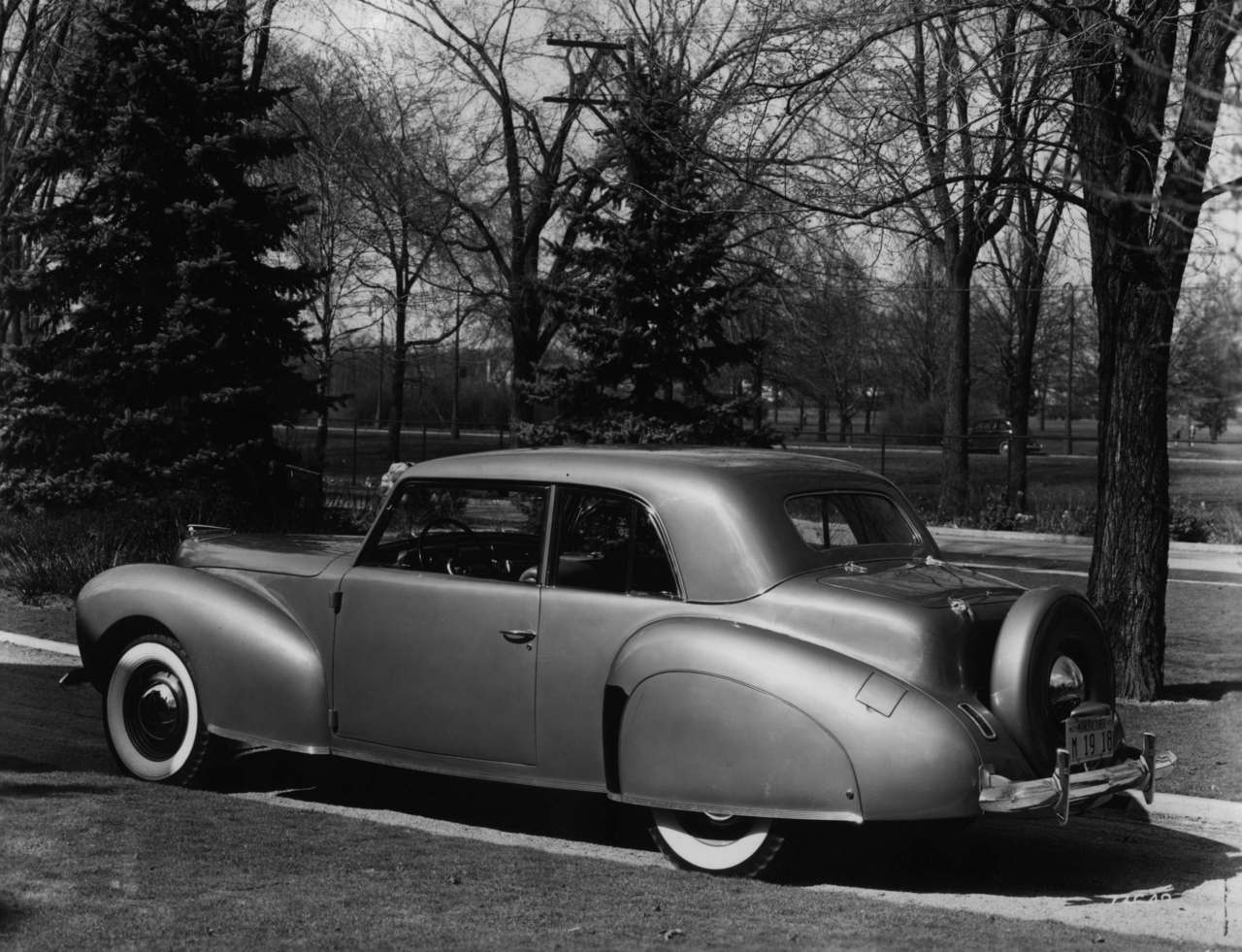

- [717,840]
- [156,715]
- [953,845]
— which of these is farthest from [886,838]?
[156,715]

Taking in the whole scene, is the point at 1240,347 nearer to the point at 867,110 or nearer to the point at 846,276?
the point at 867,110

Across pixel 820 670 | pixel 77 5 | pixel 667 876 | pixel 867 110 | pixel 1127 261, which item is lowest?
pixel 667 876

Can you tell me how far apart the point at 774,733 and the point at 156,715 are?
10.7 ft

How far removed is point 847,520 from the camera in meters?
6.39

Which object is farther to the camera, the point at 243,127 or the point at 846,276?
the point at 846,276

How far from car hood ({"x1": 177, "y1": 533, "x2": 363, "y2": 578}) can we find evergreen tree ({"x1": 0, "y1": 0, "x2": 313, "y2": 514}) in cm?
950

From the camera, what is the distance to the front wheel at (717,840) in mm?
5469

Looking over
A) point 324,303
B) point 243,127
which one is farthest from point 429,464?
point 324,303

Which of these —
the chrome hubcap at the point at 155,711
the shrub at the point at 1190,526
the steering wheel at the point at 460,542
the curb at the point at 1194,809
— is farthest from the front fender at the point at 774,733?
the shrub at the point at 1190,526

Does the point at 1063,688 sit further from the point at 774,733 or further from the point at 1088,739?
the point at 774,733

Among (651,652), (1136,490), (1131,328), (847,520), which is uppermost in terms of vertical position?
(1131,328)

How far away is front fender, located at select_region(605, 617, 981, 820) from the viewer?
5102 millimetres

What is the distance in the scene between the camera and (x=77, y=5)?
72.0 feet

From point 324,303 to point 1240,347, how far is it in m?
25.9
